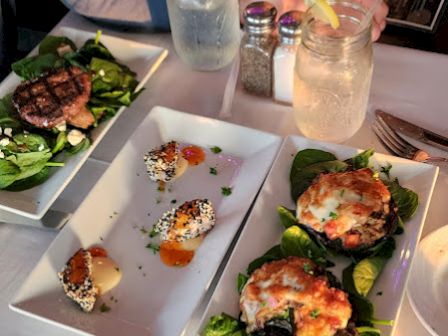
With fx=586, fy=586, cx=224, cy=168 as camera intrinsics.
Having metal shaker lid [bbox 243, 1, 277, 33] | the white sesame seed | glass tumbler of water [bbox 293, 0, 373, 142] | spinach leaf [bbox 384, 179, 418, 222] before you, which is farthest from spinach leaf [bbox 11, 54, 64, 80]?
spinach leaf [bbox 384, 179, 418, 222]

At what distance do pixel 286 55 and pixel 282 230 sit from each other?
0.39 meters

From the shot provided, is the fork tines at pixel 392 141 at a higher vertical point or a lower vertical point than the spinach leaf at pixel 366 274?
higher

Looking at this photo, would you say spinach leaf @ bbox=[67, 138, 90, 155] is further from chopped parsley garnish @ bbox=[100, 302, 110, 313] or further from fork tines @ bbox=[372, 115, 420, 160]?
fork tines @ bbox=[372, 115, 420, 160]

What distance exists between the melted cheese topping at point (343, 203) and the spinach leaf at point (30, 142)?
0.54 metres

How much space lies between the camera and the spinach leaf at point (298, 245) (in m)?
0.94

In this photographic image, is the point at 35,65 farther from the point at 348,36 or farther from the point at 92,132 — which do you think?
the point at 348,36

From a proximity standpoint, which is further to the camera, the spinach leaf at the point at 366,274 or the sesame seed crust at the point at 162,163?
the sesame seed crust at the point at 162,163

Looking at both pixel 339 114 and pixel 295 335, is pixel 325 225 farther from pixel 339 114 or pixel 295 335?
pixel 339 114

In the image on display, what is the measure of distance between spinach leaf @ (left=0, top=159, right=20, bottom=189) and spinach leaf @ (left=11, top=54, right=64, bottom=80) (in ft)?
0.92

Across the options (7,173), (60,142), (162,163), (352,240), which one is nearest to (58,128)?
(60,142)

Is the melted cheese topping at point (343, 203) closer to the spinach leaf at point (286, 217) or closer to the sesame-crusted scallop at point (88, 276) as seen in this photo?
the spinach leaf at point (286, 217)

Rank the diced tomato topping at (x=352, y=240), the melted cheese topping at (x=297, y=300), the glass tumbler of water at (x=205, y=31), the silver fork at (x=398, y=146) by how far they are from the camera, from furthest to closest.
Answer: the glass tumbler of water at (x=205, y=31)
the silver fork at (x=398, y=146)
the diced tomato topping at (x=352, y=240)
the melted cheese topping at (x=297, y=300)

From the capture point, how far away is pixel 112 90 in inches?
52.1

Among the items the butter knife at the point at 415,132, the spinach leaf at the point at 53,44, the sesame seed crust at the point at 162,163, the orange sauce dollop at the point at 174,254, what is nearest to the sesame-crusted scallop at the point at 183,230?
the orange sauce dollop at the point at 174,254
